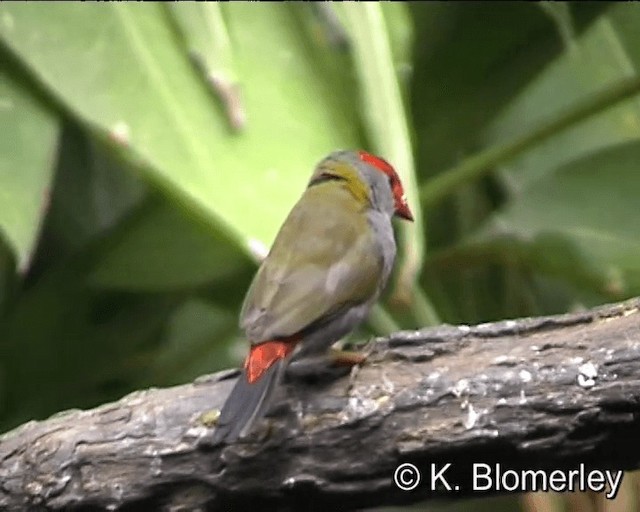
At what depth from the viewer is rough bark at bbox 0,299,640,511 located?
957 millimetres

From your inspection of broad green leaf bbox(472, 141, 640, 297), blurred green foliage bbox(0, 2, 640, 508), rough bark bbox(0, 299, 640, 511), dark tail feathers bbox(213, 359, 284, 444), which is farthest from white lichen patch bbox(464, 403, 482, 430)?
broad green leaf bbox(472, 141, 640, 297)

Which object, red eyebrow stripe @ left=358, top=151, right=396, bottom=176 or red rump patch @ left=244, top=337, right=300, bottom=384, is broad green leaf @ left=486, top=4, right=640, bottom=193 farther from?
red rump patch @ left=244, top=337, right=300, bottom=384

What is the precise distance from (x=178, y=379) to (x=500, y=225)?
2.00 feet

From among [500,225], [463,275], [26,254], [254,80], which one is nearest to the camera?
[26,254]

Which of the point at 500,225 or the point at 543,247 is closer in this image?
the point at 543,247

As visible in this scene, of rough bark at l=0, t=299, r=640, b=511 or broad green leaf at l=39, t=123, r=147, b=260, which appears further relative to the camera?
broad green leaf at l=39, t=123, r=147, b=260

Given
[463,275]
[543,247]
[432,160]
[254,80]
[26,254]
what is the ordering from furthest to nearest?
[463,275] < [432,160] < [543,247] < [254,80] < [26,254]

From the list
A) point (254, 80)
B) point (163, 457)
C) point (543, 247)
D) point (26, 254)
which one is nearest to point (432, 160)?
point (543, 247)

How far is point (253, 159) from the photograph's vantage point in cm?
139

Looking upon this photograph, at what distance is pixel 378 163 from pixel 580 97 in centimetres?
95

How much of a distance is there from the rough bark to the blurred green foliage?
26 centimetres

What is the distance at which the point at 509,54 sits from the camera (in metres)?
1.88

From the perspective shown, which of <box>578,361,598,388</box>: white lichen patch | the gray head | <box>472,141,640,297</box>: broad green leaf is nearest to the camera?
<box>578,361,598,388</box>: white lichen patch

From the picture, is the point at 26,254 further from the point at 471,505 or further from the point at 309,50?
the point at 471,505
